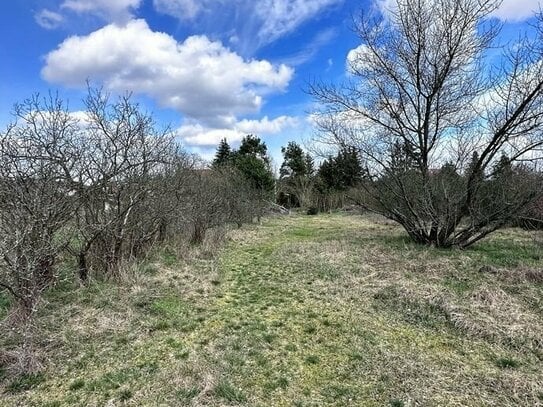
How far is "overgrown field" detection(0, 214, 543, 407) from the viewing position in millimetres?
3146

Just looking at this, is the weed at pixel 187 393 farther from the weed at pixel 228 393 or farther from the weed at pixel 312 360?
the weed at pixel 312 360

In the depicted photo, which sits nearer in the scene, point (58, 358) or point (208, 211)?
point (58, 358)

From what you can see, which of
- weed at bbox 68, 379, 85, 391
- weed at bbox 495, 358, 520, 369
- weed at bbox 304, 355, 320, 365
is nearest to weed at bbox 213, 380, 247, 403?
weed at bbox 304, 355, 320, 365

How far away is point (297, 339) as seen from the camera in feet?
14.0

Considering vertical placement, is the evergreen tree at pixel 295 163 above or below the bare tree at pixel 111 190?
above

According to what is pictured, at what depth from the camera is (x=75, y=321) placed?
4461 mm

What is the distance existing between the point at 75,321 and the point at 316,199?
28601mm

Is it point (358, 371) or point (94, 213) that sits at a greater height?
point (94, 213)

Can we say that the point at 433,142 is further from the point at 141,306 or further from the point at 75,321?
the point at 75,321

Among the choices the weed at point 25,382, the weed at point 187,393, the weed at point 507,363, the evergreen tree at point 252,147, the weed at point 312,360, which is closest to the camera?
the weed at point 187,393

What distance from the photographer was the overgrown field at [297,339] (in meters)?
3.15

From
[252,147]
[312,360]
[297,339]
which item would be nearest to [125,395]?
[312,360]

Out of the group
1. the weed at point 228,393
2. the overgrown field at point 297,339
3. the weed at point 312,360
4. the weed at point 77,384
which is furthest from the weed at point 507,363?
the weed at point 77,384

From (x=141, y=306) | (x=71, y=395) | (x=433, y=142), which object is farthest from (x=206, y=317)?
(x=433, y=142)
